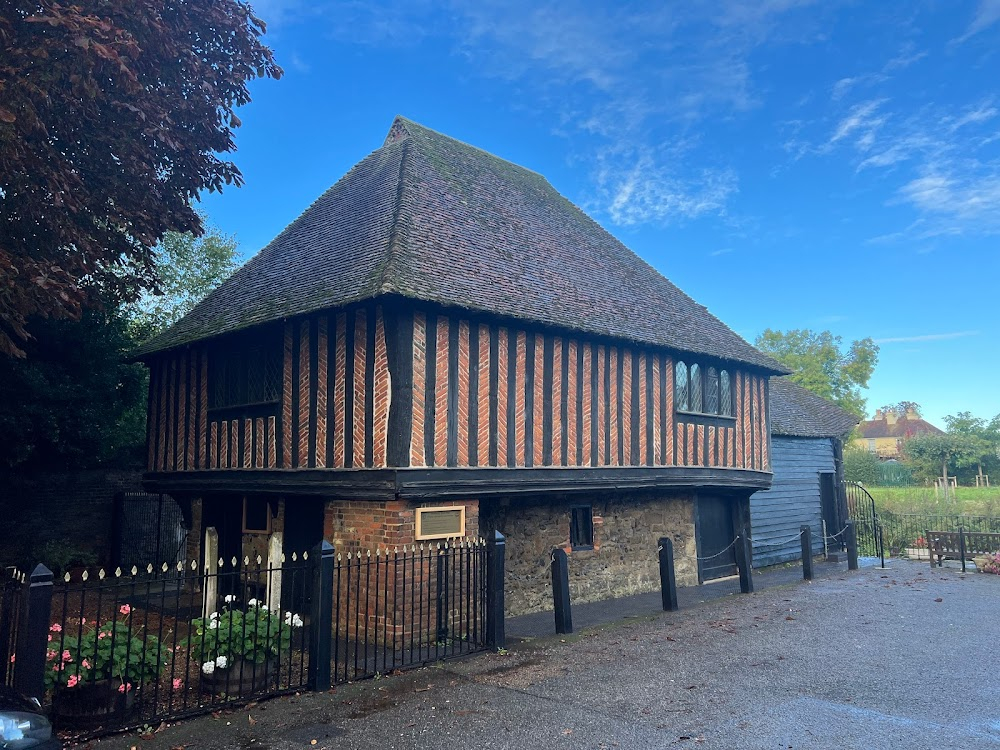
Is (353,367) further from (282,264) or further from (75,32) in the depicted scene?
(75,32)

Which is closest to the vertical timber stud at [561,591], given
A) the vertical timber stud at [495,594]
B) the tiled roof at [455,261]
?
the vertical timber stud at [495,594]

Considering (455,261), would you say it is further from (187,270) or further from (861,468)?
(861,468)

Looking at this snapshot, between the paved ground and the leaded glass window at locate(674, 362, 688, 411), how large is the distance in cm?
394

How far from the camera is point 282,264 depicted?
469 inches

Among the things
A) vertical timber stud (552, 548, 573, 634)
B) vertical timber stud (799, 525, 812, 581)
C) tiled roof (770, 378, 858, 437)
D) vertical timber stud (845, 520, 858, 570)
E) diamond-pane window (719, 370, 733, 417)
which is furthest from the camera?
tiled roof (770, 378, 858, 437)

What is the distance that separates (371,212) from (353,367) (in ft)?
10.1

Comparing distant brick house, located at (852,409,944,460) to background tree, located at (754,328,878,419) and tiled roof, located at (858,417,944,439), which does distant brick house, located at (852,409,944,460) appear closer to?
tiled roof, located at (858,417,944,439)

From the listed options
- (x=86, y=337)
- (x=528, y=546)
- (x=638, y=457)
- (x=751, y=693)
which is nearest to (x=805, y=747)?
(x=751, y=693)

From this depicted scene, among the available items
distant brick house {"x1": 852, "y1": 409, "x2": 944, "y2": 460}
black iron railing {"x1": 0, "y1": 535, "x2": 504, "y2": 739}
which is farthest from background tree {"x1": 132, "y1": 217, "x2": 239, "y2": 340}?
distant brick house {"x1": 852, "y1": 409, "x2": 944, "y2": 460}

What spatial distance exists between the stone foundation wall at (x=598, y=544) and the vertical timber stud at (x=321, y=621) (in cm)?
379

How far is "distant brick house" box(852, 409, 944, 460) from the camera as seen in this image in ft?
229

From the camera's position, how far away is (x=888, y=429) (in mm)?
74000

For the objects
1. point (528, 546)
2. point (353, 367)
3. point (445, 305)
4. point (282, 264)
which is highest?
point (282, 264)

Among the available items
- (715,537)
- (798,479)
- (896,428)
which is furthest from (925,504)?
(896,428)
